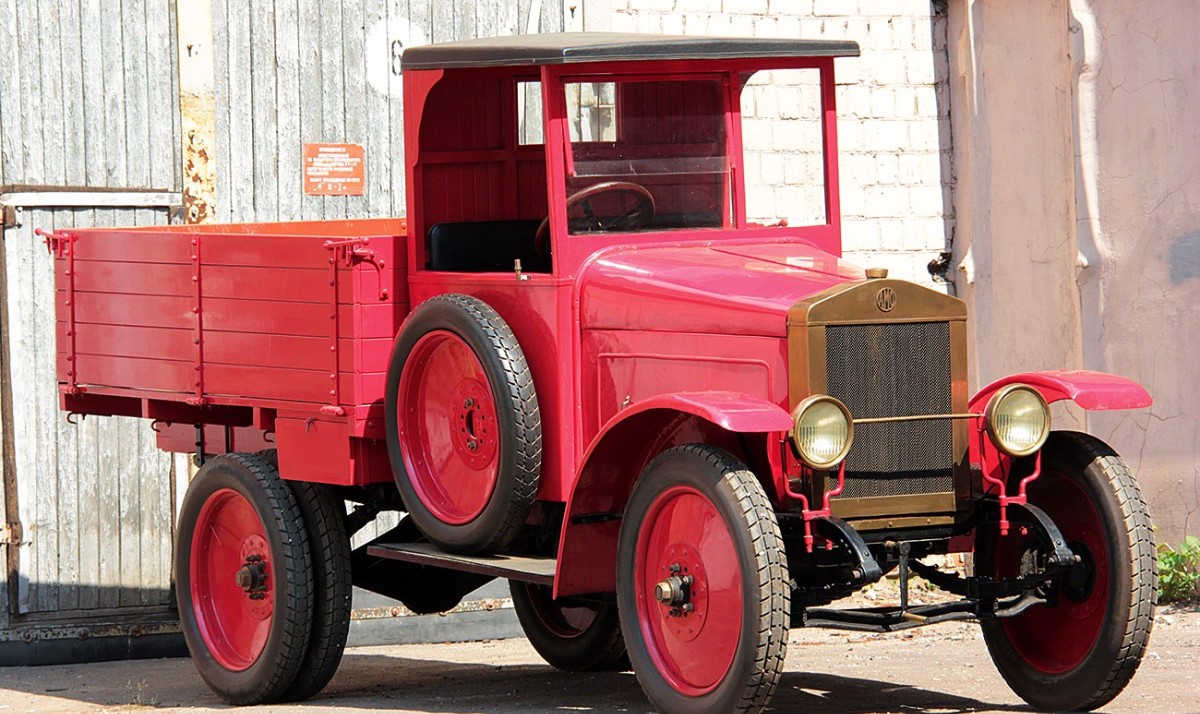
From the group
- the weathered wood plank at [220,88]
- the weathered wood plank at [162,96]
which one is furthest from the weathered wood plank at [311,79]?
the weathered wood plank at [162,96]

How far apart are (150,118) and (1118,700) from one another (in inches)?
201

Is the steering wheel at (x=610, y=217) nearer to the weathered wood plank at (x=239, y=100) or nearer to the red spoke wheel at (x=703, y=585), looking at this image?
the red spoke wheel at (x=703, y=585)

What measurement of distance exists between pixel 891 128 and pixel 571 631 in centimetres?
363

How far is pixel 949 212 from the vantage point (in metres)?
10.4

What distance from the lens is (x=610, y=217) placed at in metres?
6.73

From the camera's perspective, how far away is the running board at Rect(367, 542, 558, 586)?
630 centimetres

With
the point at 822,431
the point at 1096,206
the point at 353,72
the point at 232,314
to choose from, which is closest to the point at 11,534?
the point at 232,314

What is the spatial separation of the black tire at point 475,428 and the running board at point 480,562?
50 millimetres

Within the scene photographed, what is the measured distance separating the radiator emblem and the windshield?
47.7 inches

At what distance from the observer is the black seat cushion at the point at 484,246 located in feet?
23.4

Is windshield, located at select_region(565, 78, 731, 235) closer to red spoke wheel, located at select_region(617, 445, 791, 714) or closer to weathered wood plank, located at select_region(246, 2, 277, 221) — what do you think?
red spoke wheel, located at select_region(617, 445, 791, 714)

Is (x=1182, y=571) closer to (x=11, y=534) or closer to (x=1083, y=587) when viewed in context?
(x=1083, y=587)

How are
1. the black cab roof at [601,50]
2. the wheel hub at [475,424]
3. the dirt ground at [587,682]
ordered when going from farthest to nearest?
1. the dirt ground at [587,682]
2. the wheel hub at [475,424]
3. the black cab roof at [601,50]

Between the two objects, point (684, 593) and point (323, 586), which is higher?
point (684, 593)
